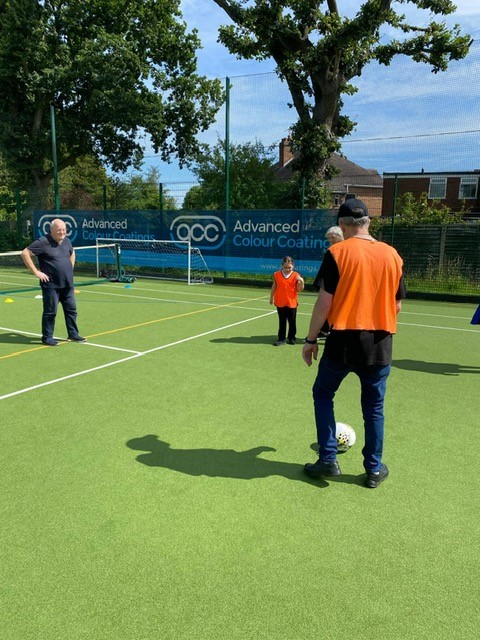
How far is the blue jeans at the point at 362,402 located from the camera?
10.9 ft

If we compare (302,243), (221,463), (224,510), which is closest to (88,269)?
(302,243)

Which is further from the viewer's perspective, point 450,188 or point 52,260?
point 450,188

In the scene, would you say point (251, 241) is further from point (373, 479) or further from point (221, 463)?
point (373, 479)

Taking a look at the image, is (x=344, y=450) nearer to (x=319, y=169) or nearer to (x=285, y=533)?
(x=285, y=533)

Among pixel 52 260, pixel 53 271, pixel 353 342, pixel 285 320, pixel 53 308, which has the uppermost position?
pixel 52 260

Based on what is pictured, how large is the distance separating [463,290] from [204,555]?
509 inches

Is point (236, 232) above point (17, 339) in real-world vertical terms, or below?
above

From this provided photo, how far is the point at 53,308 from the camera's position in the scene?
7.81 metres

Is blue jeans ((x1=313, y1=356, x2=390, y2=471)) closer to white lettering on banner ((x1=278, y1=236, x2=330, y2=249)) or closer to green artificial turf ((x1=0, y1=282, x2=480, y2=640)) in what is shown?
green artificial turf ((x1=0, y1=282, x2=480, y2=640))

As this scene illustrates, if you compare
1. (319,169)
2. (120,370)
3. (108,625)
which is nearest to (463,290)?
(319,169)

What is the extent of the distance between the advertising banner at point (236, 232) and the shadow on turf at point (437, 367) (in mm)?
8341

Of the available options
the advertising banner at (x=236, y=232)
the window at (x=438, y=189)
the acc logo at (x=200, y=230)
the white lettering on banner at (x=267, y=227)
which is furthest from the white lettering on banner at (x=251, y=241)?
the window at (x=438, y=189)

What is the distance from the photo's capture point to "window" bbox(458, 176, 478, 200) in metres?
35.8

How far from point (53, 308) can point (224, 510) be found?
554 cm
